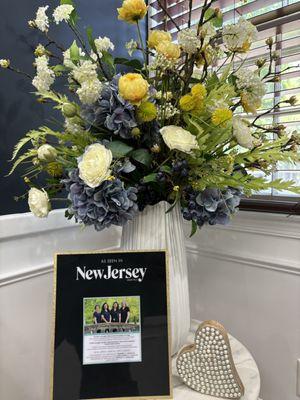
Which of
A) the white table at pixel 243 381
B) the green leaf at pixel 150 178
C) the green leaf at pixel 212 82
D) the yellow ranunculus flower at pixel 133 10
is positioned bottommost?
the white table at pixel 243 381

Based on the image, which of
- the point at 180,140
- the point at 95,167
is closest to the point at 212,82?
the point at 180,140

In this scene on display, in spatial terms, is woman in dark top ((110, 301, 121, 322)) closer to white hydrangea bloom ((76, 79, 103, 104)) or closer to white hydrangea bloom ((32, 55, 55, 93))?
white hydrangea bloom ((76, 79, 103, 104))

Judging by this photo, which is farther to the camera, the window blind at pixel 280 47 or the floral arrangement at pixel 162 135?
the window blind at pixel 280 47

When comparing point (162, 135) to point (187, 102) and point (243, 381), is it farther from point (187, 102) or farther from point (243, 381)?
point (243, 381)

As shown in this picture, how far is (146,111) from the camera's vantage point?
0.75m

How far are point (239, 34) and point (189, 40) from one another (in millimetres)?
123

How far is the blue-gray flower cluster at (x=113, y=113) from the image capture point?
0.75m

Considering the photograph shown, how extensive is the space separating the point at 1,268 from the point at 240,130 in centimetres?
76

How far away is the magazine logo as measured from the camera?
0.75 m

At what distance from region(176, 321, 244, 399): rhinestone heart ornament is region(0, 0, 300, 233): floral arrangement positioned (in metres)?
0.26

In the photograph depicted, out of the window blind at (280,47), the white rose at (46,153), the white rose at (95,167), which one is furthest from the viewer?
the window blind at (280,47)

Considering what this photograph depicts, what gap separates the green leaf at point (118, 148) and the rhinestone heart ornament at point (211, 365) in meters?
0.42

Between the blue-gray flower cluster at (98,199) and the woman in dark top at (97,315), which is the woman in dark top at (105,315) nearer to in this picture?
the woman in dark top at (97,315)

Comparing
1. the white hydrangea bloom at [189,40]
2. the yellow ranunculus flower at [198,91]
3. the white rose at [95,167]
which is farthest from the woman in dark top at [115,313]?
the white hydrangea bloom at [189,40]
